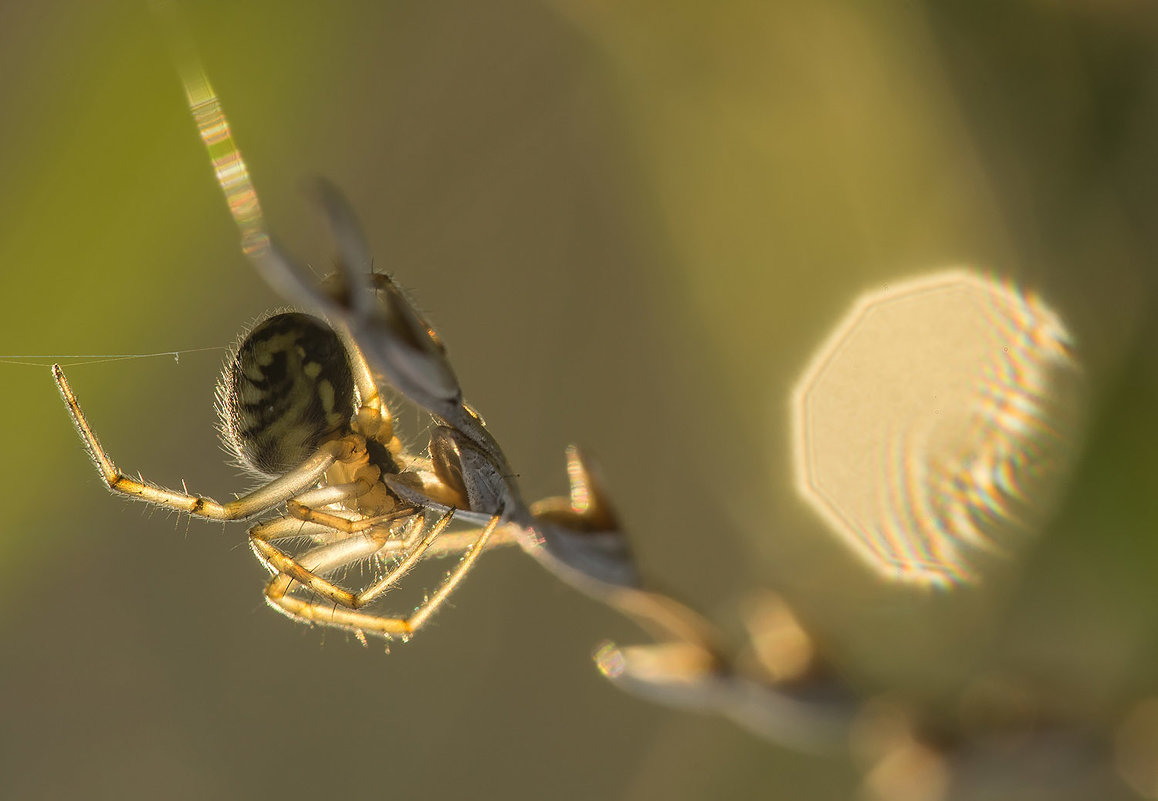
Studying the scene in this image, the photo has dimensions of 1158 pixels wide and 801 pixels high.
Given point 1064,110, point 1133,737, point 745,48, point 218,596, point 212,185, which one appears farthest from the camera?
point 218,596

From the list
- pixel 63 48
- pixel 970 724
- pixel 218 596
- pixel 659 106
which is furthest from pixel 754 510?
pixel 63 48

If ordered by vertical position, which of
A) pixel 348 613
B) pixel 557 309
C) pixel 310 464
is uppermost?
pixel 557 309

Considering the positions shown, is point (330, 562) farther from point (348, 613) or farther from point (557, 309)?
point (557, 309)

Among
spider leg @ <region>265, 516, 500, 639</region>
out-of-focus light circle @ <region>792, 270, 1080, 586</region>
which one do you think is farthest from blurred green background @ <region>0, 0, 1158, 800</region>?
spider leg @ <region>265, 516, 500, 639</region>

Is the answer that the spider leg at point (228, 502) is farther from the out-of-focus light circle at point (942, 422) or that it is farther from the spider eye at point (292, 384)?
the out-of-focus light circle at point (942, 422)

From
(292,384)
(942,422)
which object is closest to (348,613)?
(292,384)

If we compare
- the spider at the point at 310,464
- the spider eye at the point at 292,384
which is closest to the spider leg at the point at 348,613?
the spider at the point at 310,464

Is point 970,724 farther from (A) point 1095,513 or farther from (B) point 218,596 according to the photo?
(B) point 218,596
